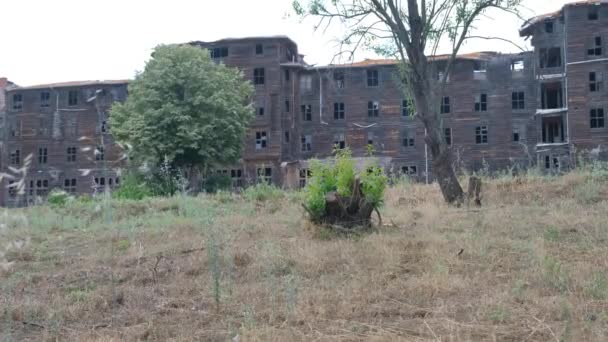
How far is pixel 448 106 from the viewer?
46.1 m

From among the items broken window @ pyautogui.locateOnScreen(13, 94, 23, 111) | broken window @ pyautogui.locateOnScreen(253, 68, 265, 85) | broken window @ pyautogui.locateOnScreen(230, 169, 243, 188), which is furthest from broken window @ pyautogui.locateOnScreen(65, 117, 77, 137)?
broken window @ pyautogui.locateOnScreen(253, 68, 265, 85)

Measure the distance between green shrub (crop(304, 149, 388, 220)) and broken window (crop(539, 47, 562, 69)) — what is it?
3896 cm

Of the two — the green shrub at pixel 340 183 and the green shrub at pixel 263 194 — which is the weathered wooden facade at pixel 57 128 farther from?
the green shrub at pixel 340 183

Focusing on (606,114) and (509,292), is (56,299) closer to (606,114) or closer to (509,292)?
(509,292)

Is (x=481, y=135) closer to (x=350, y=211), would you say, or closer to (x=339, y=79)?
(x=339, y=79)

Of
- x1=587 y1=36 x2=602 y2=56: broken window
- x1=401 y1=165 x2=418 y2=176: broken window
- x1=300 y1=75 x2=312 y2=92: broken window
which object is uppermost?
x1=587 y1=36 x2=602 y2=56: broken window

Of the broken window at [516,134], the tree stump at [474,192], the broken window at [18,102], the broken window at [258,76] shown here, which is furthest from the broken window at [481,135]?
the broken window at [18,102]

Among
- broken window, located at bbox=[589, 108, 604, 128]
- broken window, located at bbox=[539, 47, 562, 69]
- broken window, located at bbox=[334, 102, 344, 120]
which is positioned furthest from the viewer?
broken window, located at bbox=[334, 102, 344, 120]

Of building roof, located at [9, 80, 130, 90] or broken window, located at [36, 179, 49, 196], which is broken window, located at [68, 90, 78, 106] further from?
broken window, located at [36, 179, 49, 196]

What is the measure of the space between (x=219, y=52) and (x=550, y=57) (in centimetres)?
2580

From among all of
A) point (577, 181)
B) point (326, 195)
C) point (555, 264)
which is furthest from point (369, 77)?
point (555, 264)

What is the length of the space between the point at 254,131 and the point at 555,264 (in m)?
39.4

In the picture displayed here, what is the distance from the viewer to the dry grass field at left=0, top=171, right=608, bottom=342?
18.1 feet

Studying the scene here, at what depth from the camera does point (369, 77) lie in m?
46.9
